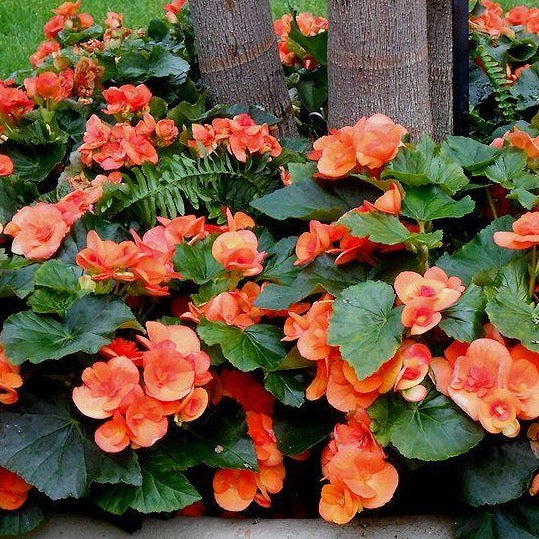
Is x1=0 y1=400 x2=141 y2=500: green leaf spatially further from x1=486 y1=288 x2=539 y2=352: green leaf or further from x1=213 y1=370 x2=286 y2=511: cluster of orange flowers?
x1=486 y1=288 x2=539 y2=352: green leaf

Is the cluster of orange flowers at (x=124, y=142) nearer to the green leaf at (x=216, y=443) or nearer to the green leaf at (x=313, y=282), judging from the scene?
the green leaf at (x=313, y=282)

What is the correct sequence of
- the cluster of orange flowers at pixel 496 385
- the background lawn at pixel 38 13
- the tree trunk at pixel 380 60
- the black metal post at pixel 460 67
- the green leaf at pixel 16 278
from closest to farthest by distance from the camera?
the cluster of orange flowers at pixel 496 385 → the green leaf at pixel 16 278 → the tree trunk at pixel 380 60 → the black metal post at pixel 460 67 → the background lawn at pixel 38 13

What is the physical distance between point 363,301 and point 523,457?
0.40 metres

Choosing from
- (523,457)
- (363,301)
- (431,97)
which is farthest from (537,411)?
(431,97)

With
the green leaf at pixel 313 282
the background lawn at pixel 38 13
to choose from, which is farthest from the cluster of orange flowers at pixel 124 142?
the background lawn at pixel 38 13

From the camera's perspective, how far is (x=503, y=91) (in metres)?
2.58

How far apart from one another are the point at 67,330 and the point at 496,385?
80 centimetres

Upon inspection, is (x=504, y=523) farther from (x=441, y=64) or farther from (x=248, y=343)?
(x=441, y=64)

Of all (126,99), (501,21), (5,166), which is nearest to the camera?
(5,166)

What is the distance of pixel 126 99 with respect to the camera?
2359mm

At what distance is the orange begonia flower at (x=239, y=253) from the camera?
65.2 inches

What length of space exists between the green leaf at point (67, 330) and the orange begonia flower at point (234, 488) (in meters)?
0.38

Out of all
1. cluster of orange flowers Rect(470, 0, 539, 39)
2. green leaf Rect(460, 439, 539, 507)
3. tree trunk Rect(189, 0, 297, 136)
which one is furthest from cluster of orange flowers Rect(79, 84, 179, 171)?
cluster of orange flowers Rect(470, 0, 539, 39)

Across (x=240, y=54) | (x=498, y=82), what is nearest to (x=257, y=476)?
(x=240, y=54)
